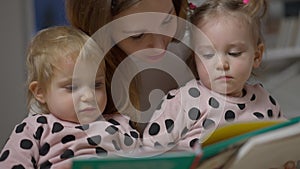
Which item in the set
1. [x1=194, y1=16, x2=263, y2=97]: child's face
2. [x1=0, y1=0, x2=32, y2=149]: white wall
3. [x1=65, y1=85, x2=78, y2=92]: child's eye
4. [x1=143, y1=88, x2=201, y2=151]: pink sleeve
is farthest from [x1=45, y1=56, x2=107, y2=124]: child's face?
[x1=0, y1=0, x2=32, y2=149]: white wall

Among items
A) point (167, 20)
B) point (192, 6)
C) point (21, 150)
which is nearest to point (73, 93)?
point (21, 150)

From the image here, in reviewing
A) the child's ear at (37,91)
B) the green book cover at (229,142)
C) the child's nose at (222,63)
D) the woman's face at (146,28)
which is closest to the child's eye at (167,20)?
the woman's face at (146,28)

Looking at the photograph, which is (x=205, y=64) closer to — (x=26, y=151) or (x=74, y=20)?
(x=74, y=20)

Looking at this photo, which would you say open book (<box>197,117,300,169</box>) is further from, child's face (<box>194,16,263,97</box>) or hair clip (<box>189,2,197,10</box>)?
hair clip (<box>189,2,197,10</box>)

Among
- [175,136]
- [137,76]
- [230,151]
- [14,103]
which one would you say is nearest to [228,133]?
[230,151]

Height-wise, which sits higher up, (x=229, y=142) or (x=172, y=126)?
(x=229, y=142)

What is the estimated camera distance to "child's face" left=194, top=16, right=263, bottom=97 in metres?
1.09

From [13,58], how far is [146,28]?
133 centimetres

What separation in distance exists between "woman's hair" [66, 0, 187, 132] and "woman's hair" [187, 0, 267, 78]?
0.51ft

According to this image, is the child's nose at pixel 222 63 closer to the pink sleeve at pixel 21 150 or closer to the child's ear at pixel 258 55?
the child's ear at pixel 258 55

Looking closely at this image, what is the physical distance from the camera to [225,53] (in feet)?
3.61

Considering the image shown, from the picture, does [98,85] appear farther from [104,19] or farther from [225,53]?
[225,53]

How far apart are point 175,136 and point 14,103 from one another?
1.32 metres

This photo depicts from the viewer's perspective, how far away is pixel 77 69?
1.01 m
